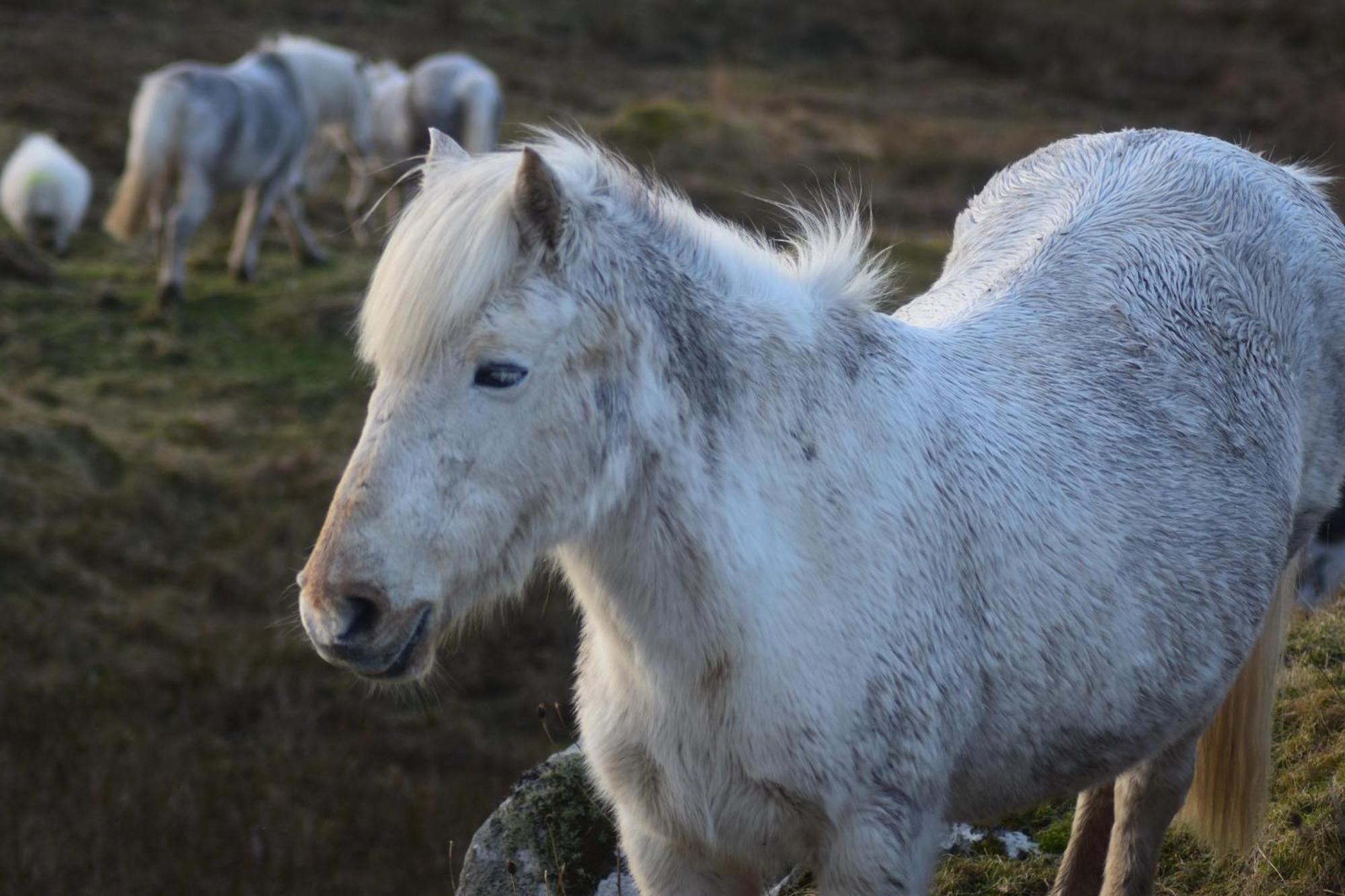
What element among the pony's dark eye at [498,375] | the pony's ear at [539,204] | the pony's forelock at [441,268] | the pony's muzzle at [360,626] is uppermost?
the pony's ear at [539,204]

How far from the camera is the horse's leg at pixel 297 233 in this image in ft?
40.1

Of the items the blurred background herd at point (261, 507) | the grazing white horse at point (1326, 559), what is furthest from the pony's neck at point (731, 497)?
the grazing white horse at point (1326, 559)

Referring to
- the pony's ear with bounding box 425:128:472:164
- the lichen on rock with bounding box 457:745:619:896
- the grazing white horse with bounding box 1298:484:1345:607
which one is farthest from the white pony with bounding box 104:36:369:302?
the pony's ear with bounding box 425:128:472:164

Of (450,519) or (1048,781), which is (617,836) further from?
(450,519)

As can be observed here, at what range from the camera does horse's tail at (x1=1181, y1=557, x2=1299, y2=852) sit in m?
3.25

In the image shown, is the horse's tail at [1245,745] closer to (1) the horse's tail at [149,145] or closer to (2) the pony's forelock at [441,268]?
(2) the pony's forelock at [441,268]

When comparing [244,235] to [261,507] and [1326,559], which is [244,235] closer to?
[261,507]

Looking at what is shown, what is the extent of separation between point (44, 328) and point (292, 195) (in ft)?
9.36

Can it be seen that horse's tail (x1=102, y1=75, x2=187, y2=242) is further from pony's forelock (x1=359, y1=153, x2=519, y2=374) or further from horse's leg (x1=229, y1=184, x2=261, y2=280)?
pony's forelock (x1=359, y1=153, x2=519, y2=374)

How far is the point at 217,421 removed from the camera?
9.27 meters

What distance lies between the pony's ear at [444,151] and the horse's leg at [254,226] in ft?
33.3

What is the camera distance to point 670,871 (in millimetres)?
2455

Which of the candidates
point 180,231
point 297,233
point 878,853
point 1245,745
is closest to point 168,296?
point 180,231

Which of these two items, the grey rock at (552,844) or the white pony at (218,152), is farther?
the white pony at (218,152)
